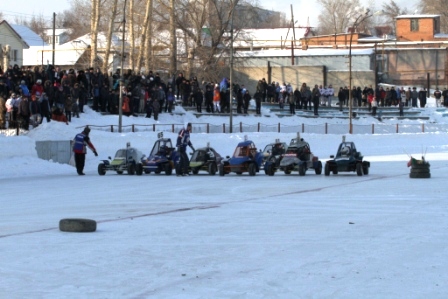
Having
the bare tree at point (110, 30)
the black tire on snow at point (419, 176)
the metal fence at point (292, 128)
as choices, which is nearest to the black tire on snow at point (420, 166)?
the black tire on snow at point (419, 176)

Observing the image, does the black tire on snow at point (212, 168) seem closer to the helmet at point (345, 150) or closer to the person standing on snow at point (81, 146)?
the person standing on snow at point (81, 146)

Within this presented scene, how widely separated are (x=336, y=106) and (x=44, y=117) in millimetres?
29731

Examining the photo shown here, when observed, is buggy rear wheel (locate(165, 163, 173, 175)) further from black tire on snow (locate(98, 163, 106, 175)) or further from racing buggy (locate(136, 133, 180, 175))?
black tire on snow (locate(98, 163, 106, 175))

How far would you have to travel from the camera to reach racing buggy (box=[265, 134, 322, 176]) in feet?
93.9

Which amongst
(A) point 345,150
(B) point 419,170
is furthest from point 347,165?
(B) point 419,170

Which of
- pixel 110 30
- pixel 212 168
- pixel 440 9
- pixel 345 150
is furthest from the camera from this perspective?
pixel 440 9

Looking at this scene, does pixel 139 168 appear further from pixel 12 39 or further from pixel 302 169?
pixel 12 39

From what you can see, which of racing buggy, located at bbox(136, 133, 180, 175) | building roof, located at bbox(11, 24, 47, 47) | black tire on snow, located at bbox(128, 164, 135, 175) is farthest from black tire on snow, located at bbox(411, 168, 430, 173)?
building roof, located at bbox(11, 24, 47, 47)

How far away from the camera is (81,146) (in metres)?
29.6

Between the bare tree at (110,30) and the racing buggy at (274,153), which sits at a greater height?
the bare tree at (110,30)

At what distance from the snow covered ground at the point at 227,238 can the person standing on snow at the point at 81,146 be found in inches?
110

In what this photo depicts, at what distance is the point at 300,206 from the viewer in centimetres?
1825

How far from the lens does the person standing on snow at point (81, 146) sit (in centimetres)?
2956

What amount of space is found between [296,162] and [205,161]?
3330mm
